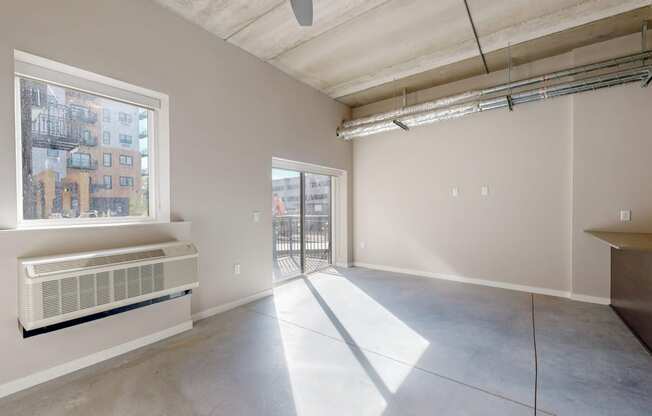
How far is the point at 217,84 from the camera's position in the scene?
3.19 meters

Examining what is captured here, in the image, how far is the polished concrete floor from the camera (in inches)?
68.5

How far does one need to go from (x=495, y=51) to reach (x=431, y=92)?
3.96 ft

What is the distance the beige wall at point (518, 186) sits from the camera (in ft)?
10.7

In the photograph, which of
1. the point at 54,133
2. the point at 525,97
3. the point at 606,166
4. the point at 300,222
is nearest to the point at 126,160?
the point at 54,133

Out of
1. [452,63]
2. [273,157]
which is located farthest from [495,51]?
[273,157]

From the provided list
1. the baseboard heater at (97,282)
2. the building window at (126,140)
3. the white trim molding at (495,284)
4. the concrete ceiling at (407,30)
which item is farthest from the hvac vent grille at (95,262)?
the white trim molding at (495,284)

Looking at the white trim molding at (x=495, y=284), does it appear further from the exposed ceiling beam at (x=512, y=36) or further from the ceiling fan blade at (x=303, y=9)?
the ceiling fan blade at (x=303, y=9)

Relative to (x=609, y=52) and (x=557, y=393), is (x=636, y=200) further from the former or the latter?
(x=557, y=393)

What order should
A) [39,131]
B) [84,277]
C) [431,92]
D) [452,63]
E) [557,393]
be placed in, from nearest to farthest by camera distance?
[557,393] < [84,277] < [39,131] < [452,63] < [431,92]

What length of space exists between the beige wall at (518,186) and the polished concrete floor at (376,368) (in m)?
0.83

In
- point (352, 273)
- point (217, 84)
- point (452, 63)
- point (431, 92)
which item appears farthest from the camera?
point (352, 273)

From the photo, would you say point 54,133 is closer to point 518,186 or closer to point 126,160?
point 126,160

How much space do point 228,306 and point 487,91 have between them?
415 cm

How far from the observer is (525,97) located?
3449 mm
